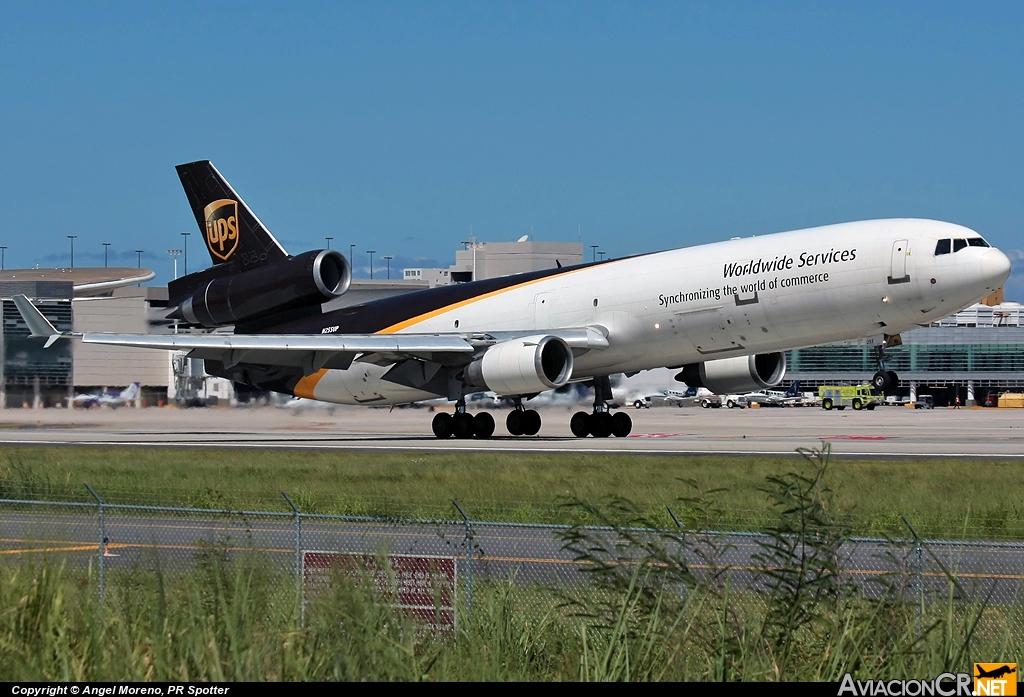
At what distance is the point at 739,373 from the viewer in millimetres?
37219

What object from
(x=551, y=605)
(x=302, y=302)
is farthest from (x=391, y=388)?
(x=551, y=605)

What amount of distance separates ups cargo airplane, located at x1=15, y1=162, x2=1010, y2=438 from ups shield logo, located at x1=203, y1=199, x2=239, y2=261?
76 mm

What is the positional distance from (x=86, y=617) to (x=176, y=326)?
36.6 metres

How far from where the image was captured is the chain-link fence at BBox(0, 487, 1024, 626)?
9.70 meters

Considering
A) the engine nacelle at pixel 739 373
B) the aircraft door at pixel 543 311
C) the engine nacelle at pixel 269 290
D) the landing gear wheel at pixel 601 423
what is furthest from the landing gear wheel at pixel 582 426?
the engine nacelle at pixel 269 290

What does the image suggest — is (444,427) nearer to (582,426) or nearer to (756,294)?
(582,426)

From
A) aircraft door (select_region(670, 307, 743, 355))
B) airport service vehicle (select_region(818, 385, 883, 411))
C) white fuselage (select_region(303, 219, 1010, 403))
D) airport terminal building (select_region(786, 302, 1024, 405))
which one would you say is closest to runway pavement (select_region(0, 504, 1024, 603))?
white fuselage (select_region(303, 219, 1010, 403))

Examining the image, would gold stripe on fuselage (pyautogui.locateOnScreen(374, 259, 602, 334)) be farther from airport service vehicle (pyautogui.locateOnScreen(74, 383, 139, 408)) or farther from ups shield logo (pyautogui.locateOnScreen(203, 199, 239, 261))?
airport service vehicle (pyautogui.locateOnScreen(74, 383, 139, 408))

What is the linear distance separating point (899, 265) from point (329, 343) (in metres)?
17.6

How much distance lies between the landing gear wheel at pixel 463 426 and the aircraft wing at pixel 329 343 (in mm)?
1963

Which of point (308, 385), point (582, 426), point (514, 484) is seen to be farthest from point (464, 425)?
point (514, 484)

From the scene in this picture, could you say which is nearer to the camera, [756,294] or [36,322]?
[756,294]

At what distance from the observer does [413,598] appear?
9.98m

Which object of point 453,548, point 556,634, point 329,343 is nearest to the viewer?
point 556,634
